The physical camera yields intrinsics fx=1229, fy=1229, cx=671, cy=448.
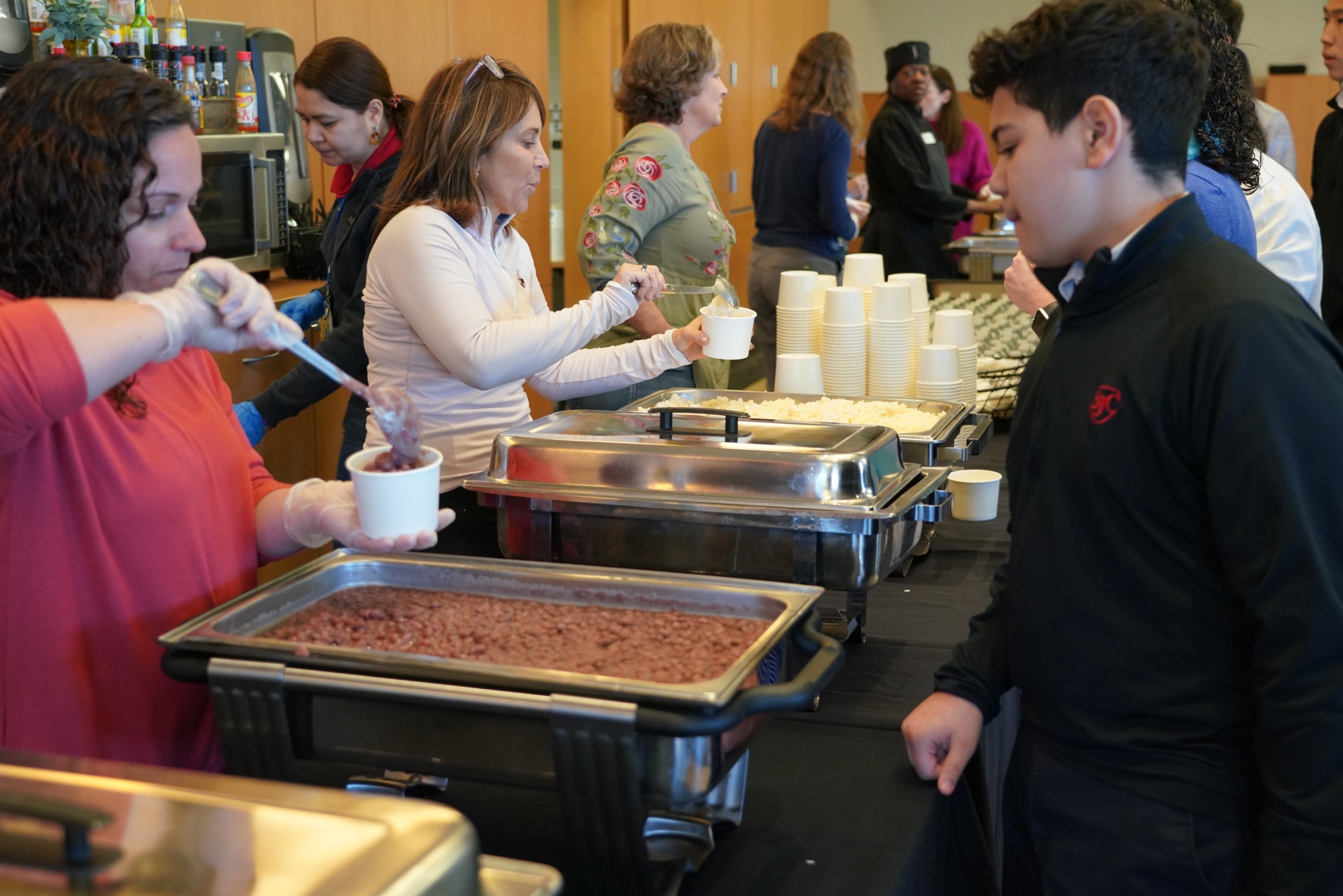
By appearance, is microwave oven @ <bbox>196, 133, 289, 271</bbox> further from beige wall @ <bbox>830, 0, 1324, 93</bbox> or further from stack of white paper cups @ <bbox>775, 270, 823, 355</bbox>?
beige wall @ <bbox>830, 0, 1324, 93</bbox>

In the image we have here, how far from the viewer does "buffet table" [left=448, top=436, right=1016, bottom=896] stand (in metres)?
1.04

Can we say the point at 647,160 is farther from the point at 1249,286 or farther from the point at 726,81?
the point at 726,81

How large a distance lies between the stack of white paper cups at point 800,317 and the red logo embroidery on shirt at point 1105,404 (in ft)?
4.42

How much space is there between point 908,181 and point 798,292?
10.3 feet

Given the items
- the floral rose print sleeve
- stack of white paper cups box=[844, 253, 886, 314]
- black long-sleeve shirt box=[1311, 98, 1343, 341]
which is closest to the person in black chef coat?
black long-sleeve shirt box=[1311, 98, 1343, 341]

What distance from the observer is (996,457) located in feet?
8.51

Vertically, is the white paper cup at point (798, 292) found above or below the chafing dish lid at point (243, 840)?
above

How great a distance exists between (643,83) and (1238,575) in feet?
7.50

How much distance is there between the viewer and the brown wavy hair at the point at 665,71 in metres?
2.94

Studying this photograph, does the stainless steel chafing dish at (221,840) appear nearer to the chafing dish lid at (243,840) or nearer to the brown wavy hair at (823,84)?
the chafing dish lid at (243,840)

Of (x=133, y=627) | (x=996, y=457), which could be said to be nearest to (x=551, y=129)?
(x=996, y=457)

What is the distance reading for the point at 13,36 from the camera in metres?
2.60

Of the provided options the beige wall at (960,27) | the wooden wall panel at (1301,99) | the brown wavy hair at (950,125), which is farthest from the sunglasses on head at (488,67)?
the wooden wall panel at (1301,99)

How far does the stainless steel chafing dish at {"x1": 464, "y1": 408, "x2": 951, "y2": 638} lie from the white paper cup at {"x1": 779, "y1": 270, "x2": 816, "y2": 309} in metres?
0.80
